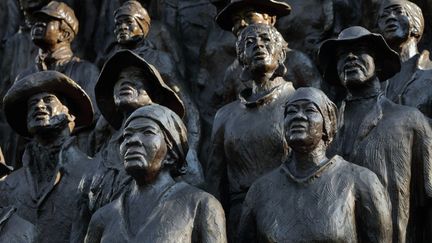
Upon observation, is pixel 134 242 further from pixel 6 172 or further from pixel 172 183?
pixel 6 172

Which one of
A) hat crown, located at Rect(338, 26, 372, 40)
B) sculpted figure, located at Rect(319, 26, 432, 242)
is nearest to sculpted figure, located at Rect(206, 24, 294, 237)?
sculpted figure, located at Rect(319, 26, 432, 242)

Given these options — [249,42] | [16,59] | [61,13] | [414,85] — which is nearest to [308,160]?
[249,42]

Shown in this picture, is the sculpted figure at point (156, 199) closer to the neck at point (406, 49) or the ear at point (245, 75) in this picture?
the ear at point (245, 75)

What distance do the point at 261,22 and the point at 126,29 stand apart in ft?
4.43

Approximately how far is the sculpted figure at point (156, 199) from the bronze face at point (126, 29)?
2.67 metres

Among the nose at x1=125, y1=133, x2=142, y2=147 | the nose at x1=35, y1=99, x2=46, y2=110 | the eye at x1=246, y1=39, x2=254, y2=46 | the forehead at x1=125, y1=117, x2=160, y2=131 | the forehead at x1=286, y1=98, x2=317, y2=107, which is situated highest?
the forehead at x1=286, y1=98, x2=317, y2=107

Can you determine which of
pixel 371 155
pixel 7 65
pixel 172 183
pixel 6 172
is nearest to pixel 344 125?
pixel 371 155

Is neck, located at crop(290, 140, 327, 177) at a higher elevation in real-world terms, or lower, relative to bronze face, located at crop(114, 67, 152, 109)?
higher

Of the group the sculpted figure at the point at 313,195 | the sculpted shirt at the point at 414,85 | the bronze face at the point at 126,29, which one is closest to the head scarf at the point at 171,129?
the sculpted figure at the point at 313,195

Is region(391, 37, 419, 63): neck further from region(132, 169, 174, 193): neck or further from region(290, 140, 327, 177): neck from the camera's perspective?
region(132, 169, 174, 193): neck

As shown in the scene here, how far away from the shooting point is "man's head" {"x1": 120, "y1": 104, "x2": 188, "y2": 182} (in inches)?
509

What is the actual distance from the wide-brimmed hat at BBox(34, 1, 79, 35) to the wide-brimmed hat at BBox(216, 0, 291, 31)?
1.69 m

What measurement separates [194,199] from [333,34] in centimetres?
339

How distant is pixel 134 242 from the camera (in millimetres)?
12703
